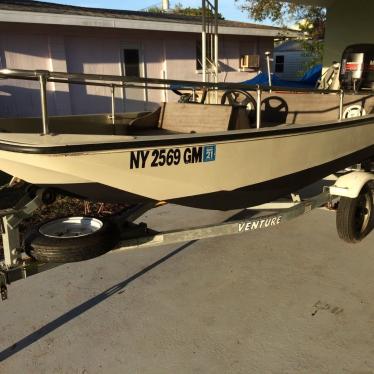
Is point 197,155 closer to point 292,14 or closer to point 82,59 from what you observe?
point 82,59

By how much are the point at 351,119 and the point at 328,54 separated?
8.93 m

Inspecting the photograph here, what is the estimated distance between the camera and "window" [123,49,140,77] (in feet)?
42.5

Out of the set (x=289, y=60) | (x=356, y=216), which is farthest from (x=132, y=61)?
(x=289, y=60)

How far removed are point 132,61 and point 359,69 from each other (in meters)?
8.55

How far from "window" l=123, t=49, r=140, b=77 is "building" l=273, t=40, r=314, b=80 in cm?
1581

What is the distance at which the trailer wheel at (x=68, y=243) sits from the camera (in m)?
2.60

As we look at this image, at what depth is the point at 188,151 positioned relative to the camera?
2.90m

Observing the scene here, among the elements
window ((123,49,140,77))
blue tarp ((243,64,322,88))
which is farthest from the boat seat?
window ((123,49,140,77))

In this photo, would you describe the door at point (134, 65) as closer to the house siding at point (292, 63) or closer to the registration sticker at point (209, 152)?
the registration sticker at point (209, 152)

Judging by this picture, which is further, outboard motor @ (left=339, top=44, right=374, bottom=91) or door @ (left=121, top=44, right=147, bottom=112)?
door @ (left=121, top=44, right=147, bottom=112)

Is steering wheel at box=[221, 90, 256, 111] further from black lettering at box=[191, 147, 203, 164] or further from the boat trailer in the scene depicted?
black lettering at box=[191, 147, 203, 164]

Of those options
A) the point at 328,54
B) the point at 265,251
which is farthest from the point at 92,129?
the point at 328,54

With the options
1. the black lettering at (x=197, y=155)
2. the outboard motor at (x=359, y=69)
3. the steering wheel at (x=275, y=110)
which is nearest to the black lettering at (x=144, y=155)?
the black lettering at (x=197, y=155)

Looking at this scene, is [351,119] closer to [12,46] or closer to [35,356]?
[35,356]
